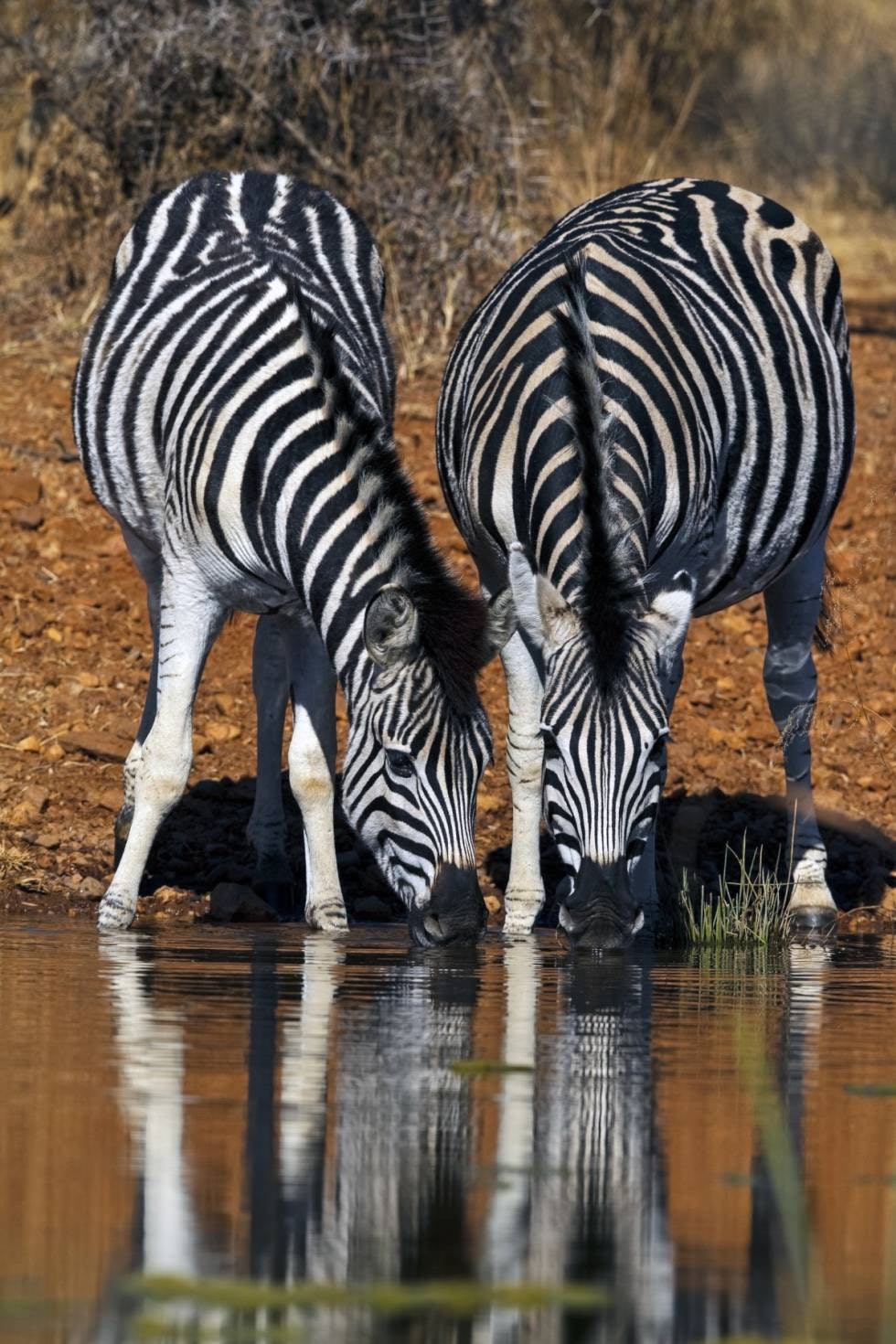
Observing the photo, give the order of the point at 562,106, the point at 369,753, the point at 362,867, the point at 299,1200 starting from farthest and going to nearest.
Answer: the point at 562,106, the point at 362,867, the point at 369,753, the point at 299,1200

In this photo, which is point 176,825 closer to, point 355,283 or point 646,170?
→ point 355,283

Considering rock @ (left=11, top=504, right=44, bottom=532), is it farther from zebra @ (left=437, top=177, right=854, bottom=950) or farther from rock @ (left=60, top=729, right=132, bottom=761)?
zebra @ (left=437, top=177, right=854, bottom=950)

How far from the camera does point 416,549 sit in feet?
22.2

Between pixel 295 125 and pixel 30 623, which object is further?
pixel 295 125

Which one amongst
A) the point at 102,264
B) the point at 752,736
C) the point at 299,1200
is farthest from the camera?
the point at 102,264

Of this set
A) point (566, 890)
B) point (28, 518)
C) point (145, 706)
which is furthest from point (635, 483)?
point (28, 518)

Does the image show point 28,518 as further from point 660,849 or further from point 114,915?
point 114,915

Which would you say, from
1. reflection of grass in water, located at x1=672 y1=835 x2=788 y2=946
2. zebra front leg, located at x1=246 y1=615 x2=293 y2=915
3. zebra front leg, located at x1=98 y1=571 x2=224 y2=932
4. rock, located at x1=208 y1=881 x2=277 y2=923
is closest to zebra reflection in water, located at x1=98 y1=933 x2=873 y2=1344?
reflection of grass in water, located at x1=672 y1=835 x2=788 y2=946

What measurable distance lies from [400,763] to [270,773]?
214cm

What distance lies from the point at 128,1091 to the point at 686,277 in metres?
4.40

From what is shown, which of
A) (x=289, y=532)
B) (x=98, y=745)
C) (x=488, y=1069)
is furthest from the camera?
(x=98, y=745)

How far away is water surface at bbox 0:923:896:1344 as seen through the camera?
10.1 ft

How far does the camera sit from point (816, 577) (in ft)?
28.7

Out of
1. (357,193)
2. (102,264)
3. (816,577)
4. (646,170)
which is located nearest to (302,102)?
(357,193)
